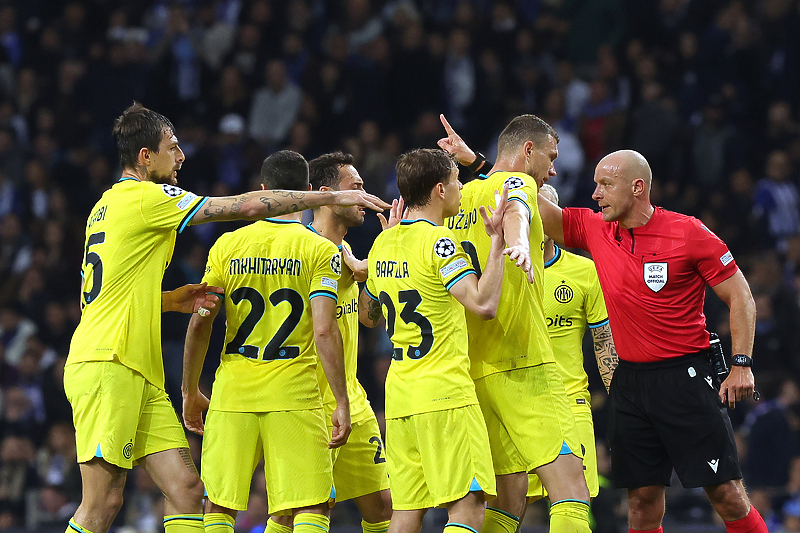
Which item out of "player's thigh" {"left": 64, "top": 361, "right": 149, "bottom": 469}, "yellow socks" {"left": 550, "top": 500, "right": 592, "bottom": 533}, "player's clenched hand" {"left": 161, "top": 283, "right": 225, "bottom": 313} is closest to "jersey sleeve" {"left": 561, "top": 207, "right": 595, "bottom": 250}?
"yellow socks" {"left": 550, "top": 500, "right": 592, "bottom": 533}

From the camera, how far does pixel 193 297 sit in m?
6.39

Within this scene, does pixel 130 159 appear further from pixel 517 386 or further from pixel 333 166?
pixel 517 386

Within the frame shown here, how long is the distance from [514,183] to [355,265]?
127 centimetres

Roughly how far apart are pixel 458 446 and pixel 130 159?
100 inches

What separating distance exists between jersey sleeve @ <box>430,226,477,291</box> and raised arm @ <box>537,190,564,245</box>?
1.39 metres

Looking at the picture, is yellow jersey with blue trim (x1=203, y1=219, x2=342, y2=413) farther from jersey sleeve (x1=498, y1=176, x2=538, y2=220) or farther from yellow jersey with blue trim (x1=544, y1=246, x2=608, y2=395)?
yellow jersey with blue trim (x1=544, y1=246, x2=608, y2=395)

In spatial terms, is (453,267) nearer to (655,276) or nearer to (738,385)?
(655,276)

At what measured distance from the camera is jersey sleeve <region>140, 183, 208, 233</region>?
585 cm

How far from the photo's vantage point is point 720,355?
6.67m

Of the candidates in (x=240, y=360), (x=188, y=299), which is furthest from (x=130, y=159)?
(x=240, y=360)

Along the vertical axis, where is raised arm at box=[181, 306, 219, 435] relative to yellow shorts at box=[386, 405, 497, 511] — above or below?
above

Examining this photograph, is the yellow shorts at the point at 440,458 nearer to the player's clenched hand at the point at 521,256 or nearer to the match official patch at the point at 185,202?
the player's clenched hand at the point at 521,256

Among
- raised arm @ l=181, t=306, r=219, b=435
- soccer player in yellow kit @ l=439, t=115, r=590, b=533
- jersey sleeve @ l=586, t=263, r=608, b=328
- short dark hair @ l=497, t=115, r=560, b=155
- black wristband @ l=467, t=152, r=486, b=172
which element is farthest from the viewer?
jersey sleeve @ l=586, t=263, r=608, b=328

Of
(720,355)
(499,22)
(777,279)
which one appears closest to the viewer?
(720,355)
